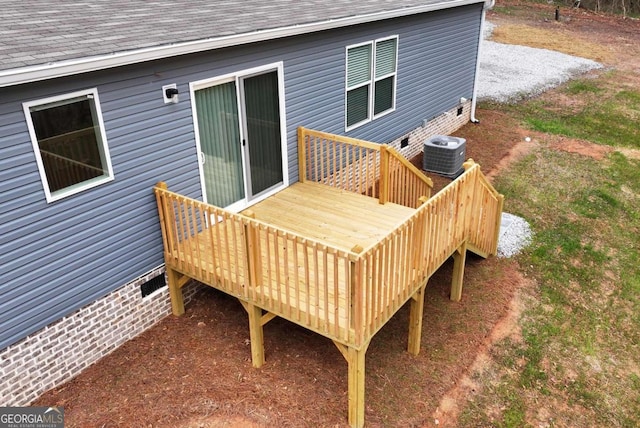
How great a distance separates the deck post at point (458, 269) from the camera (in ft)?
24.6

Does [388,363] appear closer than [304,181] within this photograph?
Yes

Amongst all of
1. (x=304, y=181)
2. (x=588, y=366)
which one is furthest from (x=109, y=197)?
(x=588, y=366)

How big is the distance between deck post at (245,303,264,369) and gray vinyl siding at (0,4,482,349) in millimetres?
1484

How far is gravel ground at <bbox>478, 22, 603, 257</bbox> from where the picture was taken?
18281 millimetres

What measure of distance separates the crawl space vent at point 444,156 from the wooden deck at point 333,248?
263 cm

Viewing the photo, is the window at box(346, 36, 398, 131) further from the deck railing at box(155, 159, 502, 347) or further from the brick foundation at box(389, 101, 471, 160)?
the deck railing at box(155, 159, 502, 347)

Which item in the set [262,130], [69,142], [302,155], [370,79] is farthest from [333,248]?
[370,79]

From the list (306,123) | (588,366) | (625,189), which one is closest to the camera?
(588,366)

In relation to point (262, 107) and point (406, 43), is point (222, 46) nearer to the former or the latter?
point (262, 107)

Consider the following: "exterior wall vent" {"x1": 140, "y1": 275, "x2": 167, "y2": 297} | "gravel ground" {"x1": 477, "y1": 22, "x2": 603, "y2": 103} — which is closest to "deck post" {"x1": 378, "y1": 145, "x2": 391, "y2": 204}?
"exterior wall vent" {"x1": 140, "y1": 275, "x2": 167, "y2": 297}

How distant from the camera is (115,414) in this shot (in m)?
5.46

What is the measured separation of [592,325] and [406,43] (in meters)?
6.39

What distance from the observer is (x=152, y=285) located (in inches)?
260

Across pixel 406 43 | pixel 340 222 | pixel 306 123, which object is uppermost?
pixel 406 43
